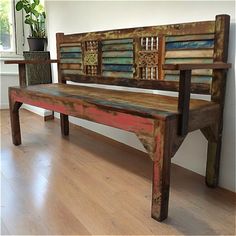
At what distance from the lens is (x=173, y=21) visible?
4.85 feet

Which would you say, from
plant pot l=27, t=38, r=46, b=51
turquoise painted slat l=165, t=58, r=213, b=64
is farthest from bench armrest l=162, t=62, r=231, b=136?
plant pot l=27, t=38, r=46, b=51

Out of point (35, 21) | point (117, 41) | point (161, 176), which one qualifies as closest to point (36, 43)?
point (35, 21)

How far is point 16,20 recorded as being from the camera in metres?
3.26

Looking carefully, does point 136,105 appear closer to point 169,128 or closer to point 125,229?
point 169,128

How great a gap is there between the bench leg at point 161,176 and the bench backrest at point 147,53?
43cm

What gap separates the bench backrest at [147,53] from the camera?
4.06 feet

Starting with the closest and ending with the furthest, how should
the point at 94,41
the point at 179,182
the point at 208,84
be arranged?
the point at 208,84, the point at 179,182, the point at 94,41

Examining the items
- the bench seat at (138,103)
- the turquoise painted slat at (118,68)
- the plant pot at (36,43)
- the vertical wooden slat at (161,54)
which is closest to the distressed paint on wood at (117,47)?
the turquoise painted slat at (118,68)

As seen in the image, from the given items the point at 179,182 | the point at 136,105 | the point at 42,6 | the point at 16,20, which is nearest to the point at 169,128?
the point at 136,105

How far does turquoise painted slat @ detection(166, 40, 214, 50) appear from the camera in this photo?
1.25 meters

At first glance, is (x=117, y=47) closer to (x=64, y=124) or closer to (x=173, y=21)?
(x=173, y=21)

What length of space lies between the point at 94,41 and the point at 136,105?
790mm

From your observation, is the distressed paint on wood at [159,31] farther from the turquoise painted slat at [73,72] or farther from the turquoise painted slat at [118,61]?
the turquoise painted slat at [73,72]

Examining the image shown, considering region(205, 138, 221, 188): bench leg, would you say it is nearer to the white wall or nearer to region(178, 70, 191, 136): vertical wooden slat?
the white wall
